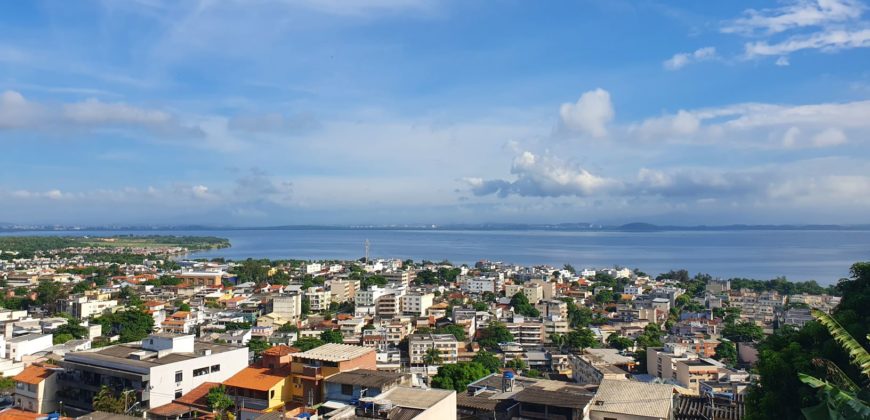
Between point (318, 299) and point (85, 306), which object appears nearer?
point (85, 306)

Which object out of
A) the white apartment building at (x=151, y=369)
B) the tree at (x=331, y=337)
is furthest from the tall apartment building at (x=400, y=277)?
the white apartment building at (x=151, y=369)

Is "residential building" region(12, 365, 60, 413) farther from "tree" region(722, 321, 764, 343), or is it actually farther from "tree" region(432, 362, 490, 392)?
"tree" region(722, 321, 764, 343)

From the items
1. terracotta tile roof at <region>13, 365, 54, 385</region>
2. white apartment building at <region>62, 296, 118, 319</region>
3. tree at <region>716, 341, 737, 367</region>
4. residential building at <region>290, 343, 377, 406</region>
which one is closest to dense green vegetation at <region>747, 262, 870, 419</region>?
residential building at <region>290, 343, 377, 406</region>

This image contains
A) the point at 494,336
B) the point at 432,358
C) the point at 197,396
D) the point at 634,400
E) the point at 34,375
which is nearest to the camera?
the point at 634,400

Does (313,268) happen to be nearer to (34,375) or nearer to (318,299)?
(318,299)

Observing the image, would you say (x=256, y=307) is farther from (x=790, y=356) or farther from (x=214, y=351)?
(x=790, y=356)

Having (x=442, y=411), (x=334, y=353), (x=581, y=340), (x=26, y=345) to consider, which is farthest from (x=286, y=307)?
(x=442, y=411)

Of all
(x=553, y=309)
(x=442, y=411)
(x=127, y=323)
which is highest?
(x=442, y=411)
